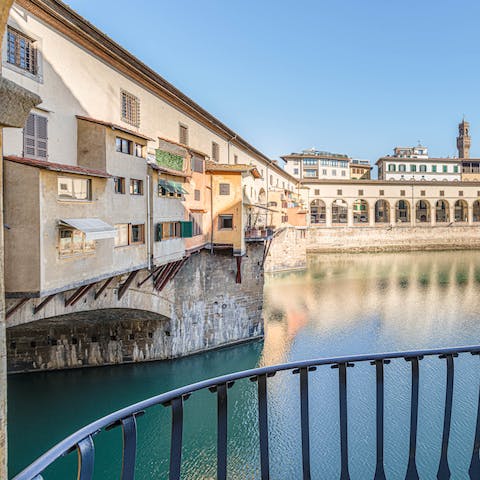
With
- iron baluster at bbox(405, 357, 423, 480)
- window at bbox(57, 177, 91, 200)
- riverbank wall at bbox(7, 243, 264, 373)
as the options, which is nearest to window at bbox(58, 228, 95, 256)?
window at bbox(57, 177, 91, 200)

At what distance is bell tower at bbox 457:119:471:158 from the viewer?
78438 mm

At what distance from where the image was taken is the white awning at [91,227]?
24.9ft

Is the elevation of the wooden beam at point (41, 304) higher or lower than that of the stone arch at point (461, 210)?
lower

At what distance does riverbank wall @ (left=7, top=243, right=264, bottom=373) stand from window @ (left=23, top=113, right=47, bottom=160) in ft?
13.4

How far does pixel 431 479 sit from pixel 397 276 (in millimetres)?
30223

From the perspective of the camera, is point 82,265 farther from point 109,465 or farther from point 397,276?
point 397,276

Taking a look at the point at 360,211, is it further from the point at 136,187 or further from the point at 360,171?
the point at 136,187

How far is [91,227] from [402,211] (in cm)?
6217

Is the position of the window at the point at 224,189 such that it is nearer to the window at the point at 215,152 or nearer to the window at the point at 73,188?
the window at the point at 215,152

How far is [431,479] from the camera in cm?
929

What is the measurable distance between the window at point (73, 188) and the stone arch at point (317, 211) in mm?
52120

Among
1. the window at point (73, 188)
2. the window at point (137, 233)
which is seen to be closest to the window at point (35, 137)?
the window at point (73, 188)

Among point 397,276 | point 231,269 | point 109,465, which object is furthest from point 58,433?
point 397,276

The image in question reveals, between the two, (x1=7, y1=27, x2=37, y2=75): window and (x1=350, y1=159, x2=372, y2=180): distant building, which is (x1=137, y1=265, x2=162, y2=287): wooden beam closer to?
(x1=7, y1=27, x2=37, y2=75): window
